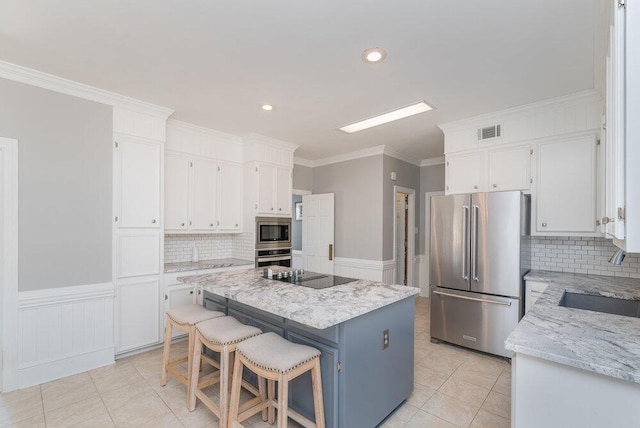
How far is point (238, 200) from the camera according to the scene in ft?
14.7

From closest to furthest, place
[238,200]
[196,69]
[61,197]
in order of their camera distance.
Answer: [196,69], [61,197], [238,200]

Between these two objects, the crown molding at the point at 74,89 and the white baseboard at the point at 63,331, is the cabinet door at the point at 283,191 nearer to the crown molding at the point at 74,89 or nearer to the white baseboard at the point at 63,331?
the crown molding at the point at 74,89

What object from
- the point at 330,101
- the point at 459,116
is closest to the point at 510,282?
the point at 459,116

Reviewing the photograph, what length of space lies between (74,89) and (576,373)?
13.6ft

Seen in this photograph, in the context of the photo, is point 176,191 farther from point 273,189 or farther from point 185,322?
point 185,322

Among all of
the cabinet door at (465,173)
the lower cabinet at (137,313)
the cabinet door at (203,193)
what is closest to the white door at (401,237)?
the cabinet door at (465,173)

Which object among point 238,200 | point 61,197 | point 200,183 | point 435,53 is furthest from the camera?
point 238,200

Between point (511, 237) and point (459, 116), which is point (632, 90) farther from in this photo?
point (459, 116)

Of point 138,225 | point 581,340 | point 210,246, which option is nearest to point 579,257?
point 581,340

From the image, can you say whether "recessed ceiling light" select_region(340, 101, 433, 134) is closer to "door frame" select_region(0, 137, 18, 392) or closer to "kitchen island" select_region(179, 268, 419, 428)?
"kitchen island" select_region(179, 268, 419, 428)

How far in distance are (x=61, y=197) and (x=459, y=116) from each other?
4212 mm

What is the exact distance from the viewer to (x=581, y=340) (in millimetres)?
1324

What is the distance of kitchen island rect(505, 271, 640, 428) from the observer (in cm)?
112

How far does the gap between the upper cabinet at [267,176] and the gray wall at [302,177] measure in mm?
778
